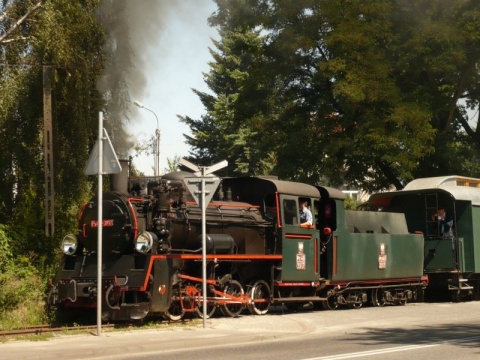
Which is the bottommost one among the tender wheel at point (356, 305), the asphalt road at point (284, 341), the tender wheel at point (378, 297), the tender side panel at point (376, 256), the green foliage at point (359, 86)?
the asphalt road at point (284, 341)

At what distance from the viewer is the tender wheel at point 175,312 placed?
15656mm

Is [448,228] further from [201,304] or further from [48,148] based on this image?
[48,148]

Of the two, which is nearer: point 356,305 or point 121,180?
point 121,180

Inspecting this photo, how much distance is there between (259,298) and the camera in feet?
58.1

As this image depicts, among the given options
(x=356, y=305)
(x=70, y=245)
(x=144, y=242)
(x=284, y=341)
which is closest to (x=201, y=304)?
(x=144, y=242)

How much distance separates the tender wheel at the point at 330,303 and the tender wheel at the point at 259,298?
2318 mm

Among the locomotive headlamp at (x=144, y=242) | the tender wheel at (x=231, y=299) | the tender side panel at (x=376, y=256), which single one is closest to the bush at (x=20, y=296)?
the locomotive headlamp at (x=144, y=242)

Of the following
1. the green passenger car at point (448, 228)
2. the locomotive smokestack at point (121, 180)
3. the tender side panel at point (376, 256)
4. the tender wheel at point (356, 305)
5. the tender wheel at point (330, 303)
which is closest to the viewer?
the locomotive smokestack at point (121, 180)

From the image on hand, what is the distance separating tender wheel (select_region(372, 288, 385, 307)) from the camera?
21125 millimetres

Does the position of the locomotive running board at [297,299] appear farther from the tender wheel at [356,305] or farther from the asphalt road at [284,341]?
the tender wheel at [356,305]

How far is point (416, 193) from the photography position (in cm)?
2327

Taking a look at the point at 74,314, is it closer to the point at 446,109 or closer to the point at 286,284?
the point at 286,284

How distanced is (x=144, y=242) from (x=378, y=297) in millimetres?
8788

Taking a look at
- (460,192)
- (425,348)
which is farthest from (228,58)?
(425,348)
